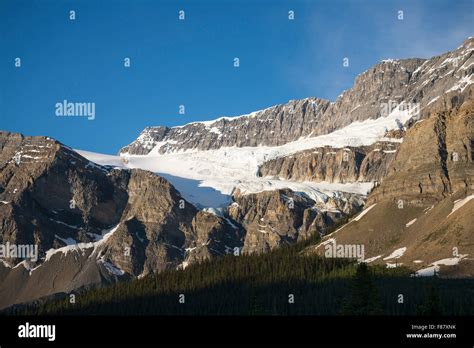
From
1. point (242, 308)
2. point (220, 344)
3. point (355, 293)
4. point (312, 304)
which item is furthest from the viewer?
point (242, 308)

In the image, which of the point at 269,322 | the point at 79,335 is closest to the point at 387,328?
the point at 269,322

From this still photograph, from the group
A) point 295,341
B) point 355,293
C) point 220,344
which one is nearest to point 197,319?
point 220,344

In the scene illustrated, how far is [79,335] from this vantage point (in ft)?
158

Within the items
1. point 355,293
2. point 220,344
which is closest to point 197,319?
point 220,344

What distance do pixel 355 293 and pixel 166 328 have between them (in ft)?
130

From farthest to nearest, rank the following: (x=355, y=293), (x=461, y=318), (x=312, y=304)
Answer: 1. (x=312, y=304)
2. (x=355, y=293)
3. (x=461, y=318)

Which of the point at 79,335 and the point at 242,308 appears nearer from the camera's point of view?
the point at 79,335

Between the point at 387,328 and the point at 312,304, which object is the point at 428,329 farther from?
the point at 312,304

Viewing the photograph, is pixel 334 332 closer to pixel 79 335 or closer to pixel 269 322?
pixel 269 322

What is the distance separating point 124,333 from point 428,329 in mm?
20228

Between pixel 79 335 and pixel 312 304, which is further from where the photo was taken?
pixel 312 304

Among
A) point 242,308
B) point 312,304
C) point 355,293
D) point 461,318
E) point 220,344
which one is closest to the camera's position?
point 220,344

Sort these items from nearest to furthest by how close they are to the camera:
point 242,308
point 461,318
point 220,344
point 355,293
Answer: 1. point 220,344
2. point 461,318
3. point 355,293
4. point 242,308

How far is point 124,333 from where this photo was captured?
161 feet
